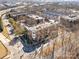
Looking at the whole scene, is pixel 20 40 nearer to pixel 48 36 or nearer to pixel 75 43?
pixel 48 36

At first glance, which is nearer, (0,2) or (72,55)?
(72,55)

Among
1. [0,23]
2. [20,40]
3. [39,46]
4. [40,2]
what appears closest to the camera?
[39,46]

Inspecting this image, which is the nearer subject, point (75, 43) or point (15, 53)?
point (15, 53)

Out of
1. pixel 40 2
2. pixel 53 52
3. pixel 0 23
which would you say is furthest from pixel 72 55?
pixel 40 2

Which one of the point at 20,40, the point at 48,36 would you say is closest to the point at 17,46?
the point at 20,40

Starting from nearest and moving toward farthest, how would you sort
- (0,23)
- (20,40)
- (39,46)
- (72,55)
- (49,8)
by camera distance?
(72,55) → (39,46) → (20,40) → (0,23) → (49,8)

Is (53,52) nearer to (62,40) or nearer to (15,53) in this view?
(62,40)

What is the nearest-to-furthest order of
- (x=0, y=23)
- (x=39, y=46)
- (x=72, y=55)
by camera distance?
(x=72, y=55)
(x=39, y=46)
(x=0, y=23)

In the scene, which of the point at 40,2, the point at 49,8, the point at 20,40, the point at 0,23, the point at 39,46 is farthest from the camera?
the point at 40,2

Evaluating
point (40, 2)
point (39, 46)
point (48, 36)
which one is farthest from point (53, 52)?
point (40, 2)
